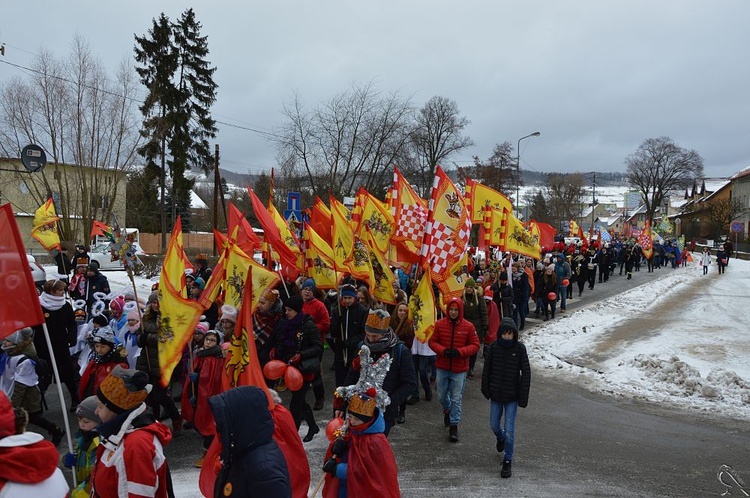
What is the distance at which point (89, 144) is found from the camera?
23.6m

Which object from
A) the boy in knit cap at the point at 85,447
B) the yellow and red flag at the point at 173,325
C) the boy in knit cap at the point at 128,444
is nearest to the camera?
the boy in knit cap at the point at 128,444

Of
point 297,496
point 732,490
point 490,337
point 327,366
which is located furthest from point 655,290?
point 297,496

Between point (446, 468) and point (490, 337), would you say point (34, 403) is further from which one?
point (490, 337)

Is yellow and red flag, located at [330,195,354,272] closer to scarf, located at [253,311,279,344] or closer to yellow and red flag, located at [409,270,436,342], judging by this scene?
scarf, located at [253,311,279,344]

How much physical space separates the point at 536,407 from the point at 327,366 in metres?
4.15

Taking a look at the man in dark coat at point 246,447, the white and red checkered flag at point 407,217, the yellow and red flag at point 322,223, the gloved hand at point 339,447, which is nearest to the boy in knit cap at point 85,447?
the man in dark coat at point 246,447

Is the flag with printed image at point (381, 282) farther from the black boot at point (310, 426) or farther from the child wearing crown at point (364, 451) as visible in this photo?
the child wearing crown at point (364, 451)

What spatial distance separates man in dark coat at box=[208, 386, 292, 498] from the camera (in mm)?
2902

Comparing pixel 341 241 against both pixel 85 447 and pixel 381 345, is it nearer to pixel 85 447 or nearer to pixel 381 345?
pixel 381 345

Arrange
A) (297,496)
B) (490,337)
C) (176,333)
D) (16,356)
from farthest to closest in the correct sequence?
(490,337) → (16,356) → (176,333) → (297,496)

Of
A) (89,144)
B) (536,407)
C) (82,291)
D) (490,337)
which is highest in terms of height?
(89,144)

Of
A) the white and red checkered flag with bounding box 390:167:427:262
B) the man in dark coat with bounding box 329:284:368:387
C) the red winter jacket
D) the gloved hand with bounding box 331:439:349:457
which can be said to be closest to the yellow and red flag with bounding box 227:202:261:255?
the white and red checkered flag with bounding box 390:167:427:262

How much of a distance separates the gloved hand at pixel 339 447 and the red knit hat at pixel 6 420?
1943 mm

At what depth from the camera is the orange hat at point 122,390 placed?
132 inches
